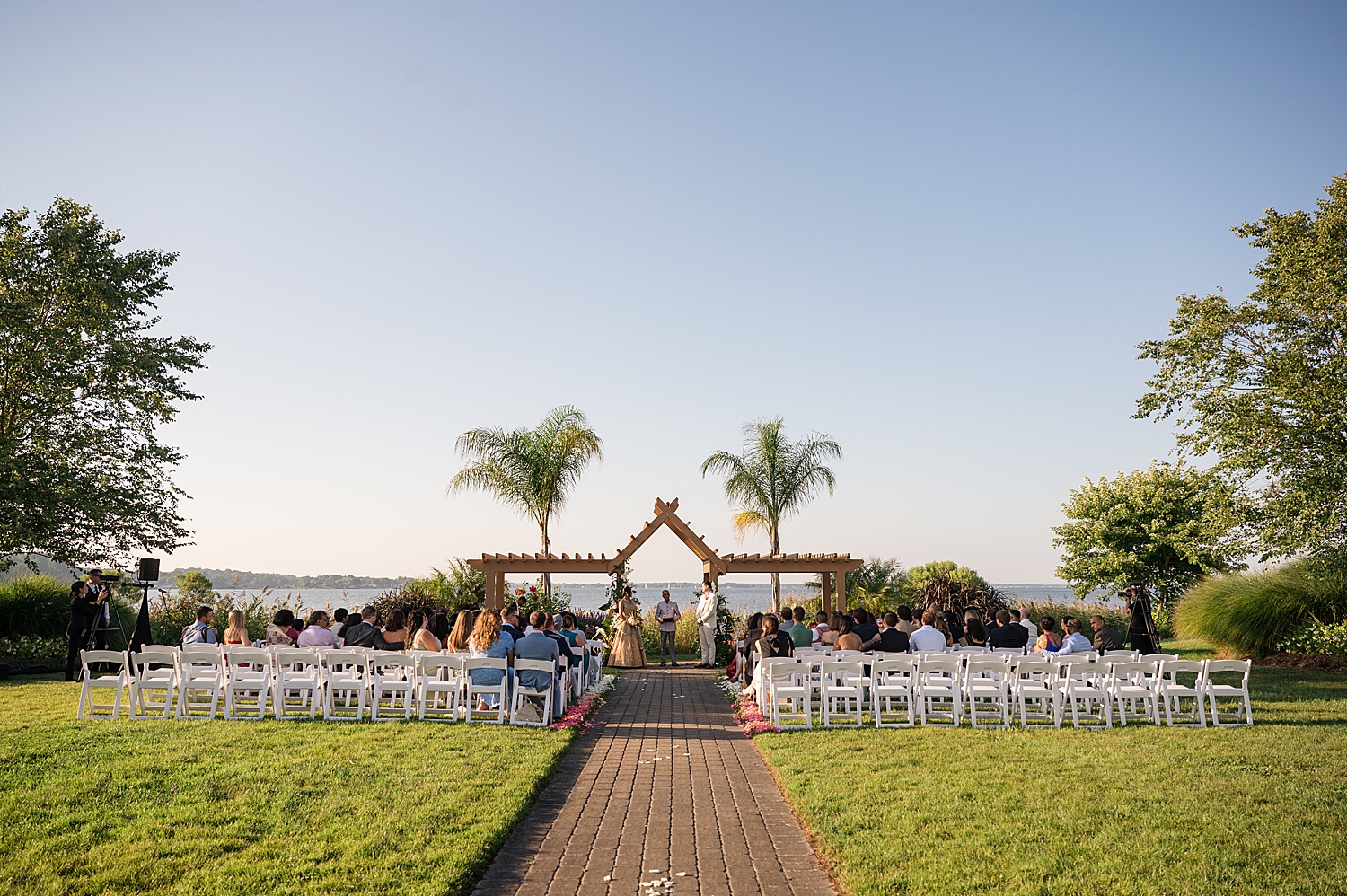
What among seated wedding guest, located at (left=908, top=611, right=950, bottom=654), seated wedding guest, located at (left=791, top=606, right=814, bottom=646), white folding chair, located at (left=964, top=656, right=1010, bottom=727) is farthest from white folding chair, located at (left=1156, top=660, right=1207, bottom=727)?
seated wedding guest, located at (left=791, top=606, right=814, bottom=646)

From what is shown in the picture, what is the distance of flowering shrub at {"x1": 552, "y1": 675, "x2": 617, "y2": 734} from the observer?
1030 cm

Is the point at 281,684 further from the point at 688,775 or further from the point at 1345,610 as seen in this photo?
the point at 1345,610

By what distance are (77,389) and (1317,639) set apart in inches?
1035

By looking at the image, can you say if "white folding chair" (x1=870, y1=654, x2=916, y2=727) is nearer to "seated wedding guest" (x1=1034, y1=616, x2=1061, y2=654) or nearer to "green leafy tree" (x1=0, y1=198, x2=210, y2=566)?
"seated wedding guest" (x1=1034, y1=616, x2=1061, y2=654)

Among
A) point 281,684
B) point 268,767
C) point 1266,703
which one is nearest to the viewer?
point 268,767

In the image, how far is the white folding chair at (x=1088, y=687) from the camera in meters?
9.84

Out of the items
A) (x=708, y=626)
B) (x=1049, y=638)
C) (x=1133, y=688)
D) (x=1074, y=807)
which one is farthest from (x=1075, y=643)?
(x=708, y=626)

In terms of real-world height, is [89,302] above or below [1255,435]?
above

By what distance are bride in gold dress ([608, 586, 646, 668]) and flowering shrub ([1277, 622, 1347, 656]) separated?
1280cm

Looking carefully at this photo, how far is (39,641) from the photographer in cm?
1752

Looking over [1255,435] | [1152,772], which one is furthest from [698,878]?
[1255,435]

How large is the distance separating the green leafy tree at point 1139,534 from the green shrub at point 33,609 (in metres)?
26.1

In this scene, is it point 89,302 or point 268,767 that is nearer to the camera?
point 268,767

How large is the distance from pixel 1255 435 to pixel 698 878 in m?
16.9
